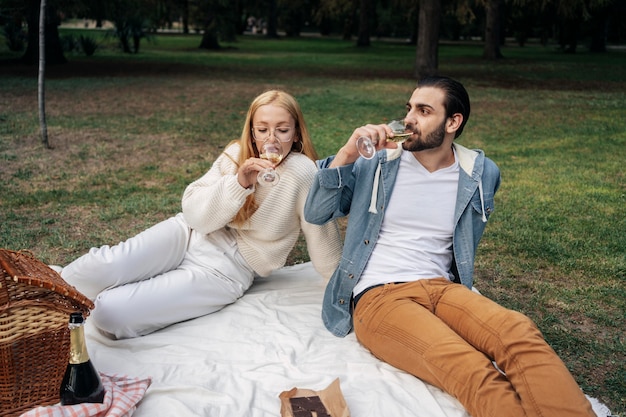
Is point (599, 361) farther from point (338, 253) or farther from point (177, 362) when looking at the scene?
point (177, 362)

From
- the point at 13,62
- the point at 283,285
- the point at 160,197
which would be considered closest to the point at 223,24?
the point at 13,62

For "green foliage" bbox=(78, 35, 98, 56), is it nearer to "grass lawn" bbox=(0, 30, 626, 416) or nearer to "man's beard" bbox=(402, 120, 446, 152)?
"grass lawn" bbox=(0, 30, 626, 416)

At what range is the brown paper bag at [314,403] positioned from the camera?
2.80 metres

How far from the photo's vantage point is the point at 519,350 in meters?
2.77

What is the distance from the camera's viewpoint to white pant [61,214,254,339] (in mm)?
3592

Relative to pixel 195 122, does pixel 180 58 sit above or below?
above

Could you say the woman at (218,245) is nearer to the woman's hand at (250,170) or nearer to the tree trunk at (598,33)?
the woman's hand at (250,170)

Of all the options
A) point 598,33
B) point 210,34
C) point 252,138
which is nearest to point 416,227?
point 252,138

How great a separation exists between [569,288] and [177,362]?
9.70 ft

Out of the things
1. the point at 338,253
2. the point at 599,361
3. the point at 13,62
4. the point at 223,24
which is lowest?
the point at 599,361

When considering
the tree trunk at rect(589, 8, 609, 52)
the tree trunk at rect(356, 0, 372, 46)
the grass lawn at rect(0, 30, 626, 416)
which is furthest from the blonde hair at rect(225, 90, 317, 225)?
the tree trunk at rect(589, 8, 609, 52)

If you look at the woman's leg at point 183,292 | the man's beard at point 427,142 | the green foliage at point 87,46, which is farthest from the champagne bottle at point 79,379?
the green foliage at point 87,46

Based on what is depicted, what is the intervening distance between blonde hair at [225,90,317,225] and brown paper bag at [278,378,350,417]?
3.81 ft

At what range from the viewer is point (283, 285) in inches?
175
